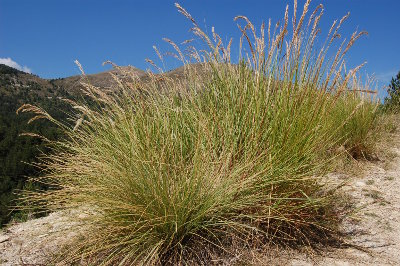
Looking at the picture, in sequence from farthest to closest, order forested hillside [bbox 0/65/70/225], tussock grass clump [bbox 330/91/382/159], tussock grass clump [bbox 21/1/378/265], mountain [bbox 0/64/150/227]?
forested hillside [bbox 0/65/70/225] → tussock grass clump [bbox 330/91/382/159] → mountain [bbox 0/64/150/227] → tussock grass clump [bbox 21/1/378/265]

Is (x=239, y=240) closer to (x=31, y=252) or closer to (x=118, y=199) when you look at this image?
(x=118, y=199)

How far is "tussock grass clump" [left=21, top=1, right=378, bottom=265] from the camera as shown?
1.96 meters

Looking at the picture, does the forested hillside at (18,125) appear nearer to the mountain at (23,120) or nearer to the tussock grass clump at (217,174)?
the mountain at (23,120)

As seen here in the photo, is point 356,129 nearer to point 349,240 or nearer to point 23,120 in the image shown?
point 349,240

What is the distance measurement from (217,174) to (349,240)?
1099 millimetres

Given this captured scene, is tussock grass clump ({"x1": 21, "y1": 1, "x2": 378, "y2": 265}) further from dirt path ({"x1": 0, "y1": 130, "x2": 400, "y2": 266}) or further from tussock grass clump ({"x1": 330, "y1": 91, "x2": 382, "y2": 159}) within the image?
tussock grass clump ({"x1": 330, "y1": 91, "x2": 382, "y2": 159})

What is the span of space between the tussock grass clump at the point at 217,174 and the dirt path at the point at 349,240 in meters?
0.15

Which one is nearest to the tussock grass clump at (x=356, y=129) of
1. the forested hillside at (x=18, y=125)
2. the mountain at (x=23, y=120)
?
the mountain at (x=23, y=120)

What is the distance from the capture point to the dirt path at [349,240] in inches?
83.2

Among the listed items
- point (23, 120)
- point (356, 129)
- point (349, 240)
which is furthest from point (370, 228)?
point (23, 120)

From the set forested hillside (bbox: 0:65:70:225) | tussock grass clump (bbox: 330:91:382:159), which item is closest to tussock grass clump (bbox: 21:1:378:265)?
tussock grass clump (bbox: 330:91:382:159)

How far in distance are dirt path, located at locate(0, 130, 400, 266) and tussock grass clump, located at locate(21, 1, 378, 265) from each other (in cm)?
15

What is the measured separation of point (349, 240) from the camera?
236cm

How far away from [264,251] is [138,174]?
0.94 m
